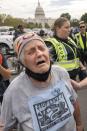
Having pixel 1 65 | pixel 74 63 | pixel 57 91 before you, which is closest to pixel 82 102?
pixel 74 63

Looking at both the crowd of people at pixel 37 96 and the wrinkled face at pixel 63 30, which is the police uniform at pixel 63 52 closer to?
the wrinkled face at pixel 63 30

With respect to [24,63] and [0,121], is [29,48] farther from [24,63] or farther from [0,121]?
[0,121]

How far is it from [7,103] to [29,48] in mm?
396

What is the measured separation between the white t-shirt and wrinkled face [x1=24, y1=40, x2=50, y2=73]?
0.13m

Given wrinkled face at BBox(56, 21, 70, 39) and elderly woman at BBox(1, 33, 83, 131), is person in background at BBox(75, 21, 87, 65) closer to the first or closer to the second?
wrinkled face at BBox(56, 21, 70, 39)

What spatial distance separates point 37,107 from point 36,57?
33 cm

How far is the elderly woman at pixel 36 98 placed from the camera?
268cm

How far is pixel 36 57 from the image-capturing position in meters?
2.66

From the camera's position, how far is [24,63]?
2.74 m

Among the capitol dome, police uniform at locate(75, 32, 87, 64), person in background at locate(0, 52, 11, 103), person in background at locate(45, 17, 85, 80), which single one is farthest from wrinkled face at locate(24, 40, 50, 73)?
the capitol dome

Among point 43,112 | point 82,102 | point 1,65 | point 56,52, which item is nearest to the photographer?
point 43,112

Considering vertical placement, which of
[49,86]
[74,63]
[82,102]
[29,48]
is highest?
[29,48]

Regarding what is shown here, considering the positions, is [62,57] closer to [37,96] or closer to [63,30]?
[63,30]

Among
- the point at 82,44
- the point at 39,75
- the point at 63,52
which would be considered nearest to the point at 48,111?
the point at 39,75
